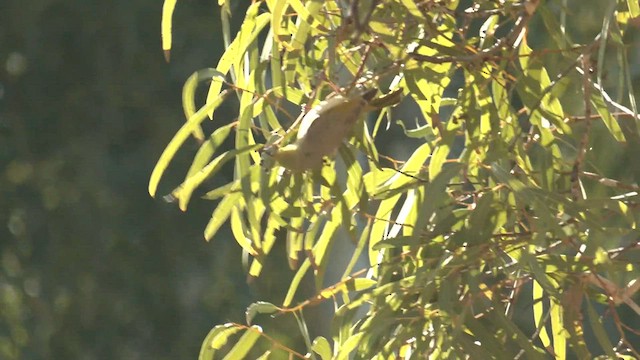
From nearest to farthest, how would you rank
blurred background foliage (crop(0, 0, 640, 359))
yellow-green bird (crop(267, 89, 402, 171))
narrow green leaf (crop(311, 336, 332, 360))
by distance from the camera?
yellow-green bird (crop(267, 89, 402, 171)) → narrow green leaf (crop(311, 336, 332, 360)) → blurred background foliage (crop(0, 0, 640, 359))

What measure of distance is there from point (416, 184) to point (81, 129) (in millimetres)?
1186

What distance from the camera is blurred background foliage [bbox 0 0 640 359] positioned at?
177cm

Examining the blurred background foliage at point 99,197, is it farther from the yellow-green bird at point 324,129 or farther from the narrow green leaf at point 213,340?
the yellow-green bird at point 324,129

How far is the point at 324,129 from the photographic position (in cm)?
62

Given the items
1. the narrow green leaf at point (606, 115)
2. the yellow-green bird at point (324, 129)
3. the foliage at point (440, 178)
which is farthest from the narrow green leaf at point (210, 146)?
the narrow green leaf at point (606, 115)

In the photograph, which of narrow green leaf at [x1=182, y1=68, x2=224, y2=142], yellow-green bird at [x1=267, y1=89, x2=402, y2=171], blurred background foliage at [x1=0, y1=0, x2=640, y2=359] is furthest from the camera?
blurred background foliage at [x1=0, y1=0, x2=640, y2=359]

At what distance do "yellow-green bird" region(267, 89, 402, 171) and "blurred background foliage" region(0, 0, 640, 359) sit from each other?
1086 millimetres

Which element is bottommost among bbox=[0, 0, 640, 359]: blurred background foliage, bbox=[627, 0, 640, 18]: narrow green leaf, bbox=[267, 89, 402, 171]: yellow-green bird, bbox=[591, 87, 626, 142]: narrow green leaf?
bbox=[0, 0, 640, 359]: blurred background foliage

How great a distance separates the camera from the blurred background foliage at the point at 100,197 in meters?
1.77

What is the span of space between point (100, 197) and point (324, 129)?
1.28 m

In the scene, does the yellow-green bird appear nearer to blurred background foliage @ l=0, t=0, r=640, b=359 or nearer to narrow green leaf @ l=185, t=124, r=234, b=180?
narrow green leaf @ l=185, t=124, r=234, b=180

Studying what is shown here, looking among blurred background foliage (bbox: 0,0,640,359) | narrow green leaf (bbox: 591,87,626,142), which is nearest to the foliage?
narrow green leaf (bbox: 591,87,626,142)

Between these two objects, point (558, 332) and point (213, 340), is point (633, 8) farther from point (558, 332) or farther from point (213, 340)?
point (213, 340)

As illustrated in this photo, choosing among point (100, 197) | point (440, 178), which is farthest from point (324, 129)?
point (100, 197)
